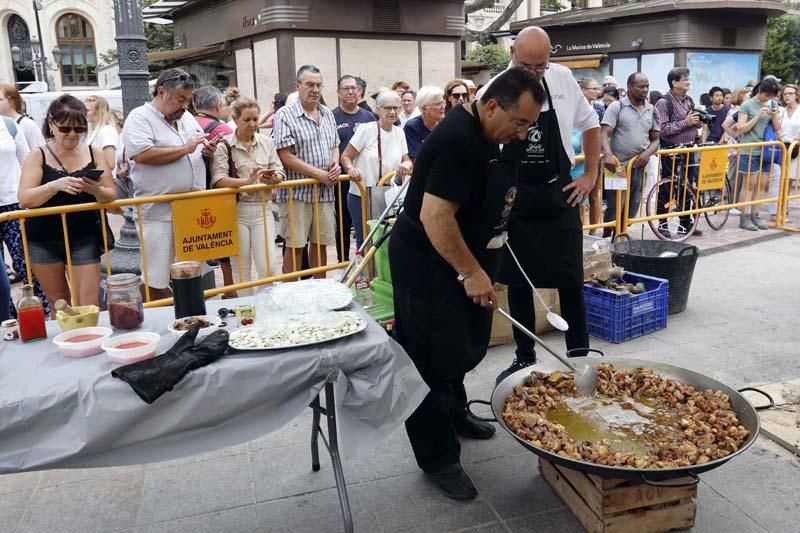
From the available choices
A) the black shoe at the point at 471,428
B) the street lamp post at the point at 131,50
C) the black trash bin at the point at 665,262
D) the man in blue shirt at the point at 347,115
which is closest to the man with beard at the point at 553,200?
the black shoe at the point at 471,428

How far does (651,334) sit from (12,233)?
5409mm

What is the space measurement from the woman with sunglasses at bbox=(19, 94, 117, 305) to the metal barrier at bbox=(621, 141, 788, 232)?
5.47 m

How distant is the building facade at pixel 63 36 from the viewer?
44531 millimetres

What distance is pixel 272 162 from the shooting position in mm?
5855

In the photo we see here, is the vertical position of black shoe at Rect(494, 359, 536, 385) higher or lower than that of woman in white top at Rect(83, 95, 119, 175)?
lower

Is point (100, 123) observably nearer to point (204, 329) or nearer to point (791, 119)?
point (204, 329)

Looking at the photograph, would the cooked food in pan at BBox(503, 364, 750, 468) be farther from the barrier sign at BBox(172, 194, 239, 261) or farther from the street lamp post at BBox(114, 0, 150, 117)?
the street lamp post at BBox(114, 0, 150, 117)

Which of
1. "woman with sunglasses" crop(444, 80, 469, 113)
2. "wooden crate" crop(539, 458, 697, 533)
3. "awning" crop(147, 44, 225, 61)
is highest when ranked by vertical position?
"awning" crop(147, 44, 225, 61)

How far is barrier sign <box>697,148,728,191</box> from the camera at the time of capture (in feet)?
28.0

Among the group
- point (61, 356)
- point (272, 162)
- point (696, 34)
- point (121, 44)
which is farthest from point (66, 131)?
point (696, 34)

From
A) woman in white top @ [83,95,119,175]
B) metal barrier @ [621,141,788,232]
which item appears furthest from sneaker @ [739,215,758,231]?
woman in white top @ [83,95,119,175]

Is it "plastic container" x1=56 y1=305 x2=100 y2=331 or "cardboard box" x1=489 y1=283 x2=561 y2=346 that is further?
"cardboard box" x1=489 y1=283 x2=561 y2=346

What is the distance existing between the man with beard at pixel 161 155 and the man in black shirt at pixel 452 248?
8.66ft

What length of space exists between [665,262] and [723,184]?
384 centimetres
